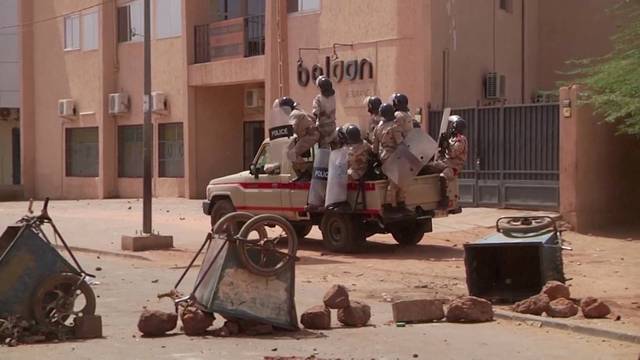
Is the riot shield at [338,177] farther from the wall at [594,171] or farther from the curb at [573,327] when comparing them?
the curb at [573,327]

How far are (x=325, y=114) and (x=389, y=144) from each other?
1754mm

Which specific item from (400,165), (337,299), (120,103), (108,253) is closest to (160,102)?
(120,103)

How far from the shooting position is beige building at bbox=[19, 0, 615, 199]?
2359 cm

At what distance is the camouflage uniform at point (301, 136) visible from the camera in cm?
1667

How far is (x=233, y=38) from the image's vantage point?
94.2 ft

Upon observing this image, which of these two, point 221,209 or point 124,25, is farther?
point 124,25

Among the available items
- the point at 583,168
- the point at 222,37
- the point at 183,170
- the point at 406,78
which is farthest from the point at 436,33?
the point at 183,170

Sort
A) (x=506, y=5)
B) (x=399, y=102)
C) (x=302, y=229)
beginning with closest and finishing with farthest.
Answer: (x=399, y=102), (x=302, y=229), (x=506, y=5)

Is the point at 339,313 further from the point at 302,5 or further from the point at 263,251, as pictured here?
the point at 302,5

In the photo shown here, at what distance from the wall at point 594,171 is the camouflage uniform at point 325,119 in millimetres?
5160

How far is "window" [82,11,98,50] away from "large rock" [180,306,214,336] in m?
26.8

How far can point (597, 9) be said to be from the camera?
2725cm

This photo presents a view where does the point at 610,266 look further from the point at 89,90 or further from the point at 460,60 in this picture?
the point at 89,90

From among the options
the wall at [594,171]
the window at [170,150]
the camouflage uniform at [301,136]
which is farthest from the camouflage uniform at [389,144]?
the window at [170,150]
